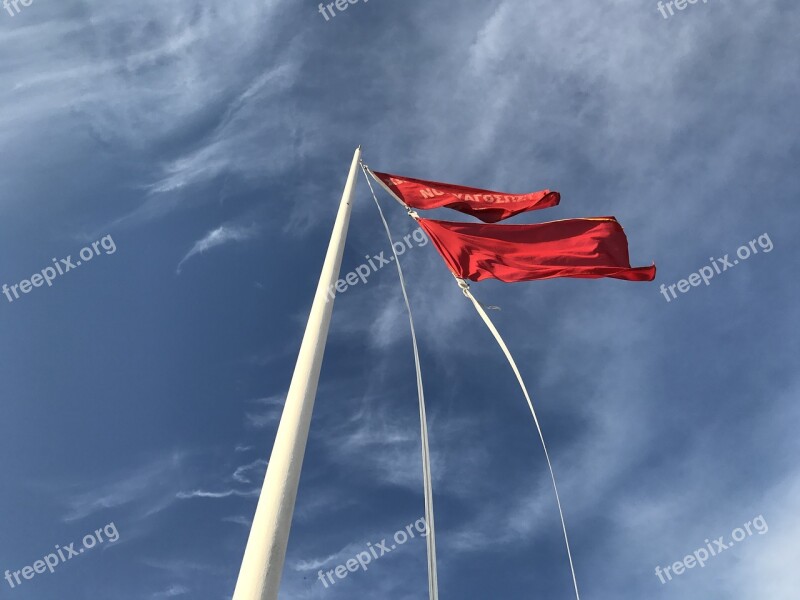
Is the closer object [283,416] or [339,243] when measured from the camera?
[283,416]

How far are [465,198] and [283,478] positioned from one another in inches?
422

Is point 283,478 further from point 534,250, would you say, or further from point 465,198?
point 465,198

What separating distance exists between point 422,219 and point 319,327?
6.64 m

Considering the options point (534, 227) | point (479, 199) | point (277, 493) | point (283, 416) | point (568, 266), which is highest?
point (479, 199)

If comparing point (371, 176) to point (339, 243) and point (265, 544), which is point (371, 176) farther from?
point (265, 544)

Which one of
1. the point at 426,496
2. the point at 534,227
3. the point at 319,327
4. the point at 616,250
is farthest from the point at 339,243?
the point at 616,250

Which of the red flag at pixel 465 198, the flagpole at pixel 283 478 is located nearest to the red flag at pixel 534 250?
the red flag at pixel 465 198

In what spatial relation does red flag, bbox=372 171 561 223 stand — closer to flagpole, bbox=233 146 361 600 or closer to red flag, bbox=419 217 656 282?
red flag, bbox=419 217 656 282

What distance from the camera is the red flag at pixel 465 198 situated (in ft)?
52.7

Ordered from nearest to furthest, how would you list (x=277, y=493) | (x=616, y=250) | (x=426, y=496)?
1. (x=277, y=493)
2. (x=426, y=496)
3. (x=616, y=250)

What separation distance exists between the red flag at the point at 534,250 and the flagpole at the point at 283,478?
5295 mm

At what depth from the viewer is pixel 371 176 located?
53.8 feet

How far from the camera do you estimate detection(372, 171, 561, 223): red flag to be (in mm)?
16078

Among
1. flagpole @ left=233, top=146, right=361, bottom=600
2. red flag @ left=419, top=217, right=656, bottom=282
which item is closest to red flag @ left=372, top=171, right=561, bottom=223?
red flag @ left=419, top=217, right=656, bottom=282
